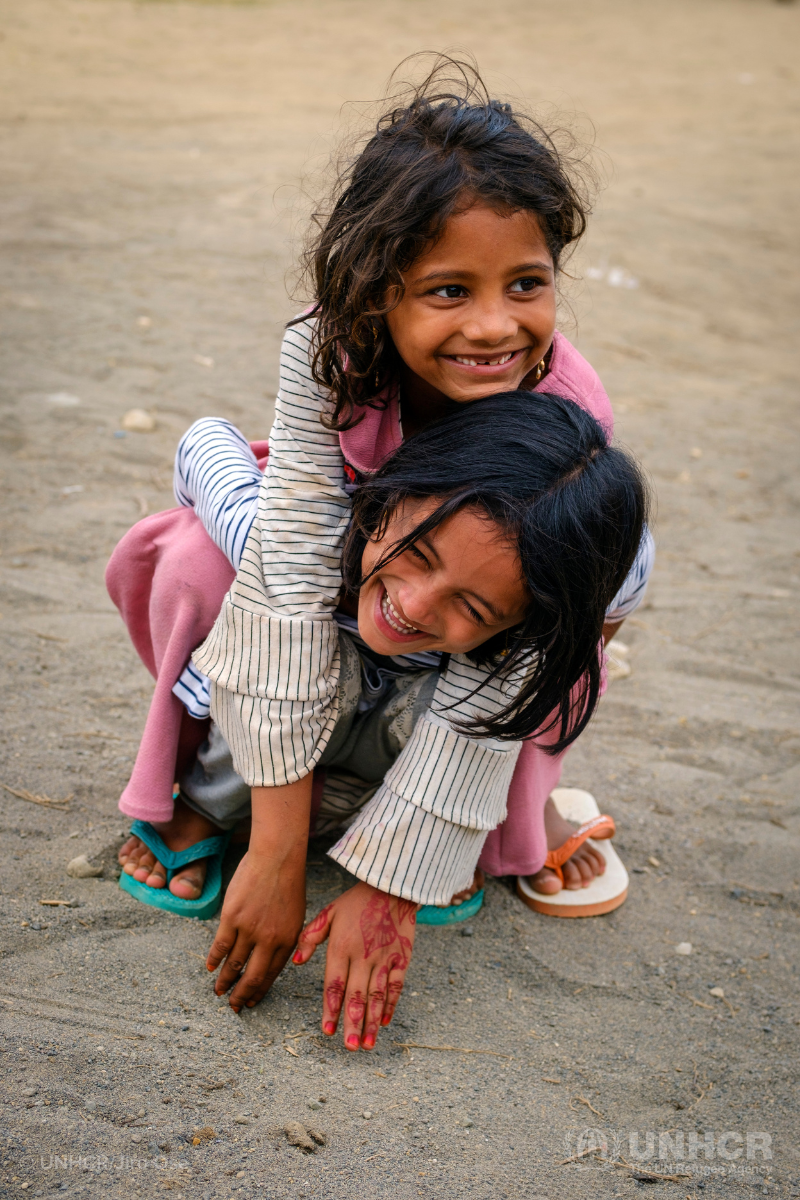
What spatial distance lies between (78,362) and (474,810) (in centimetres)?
294

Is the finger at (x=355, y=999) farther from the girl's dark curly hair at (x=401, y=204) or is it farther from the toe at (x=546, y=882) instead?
the girl's dark curly hair at (x=401, y=204)

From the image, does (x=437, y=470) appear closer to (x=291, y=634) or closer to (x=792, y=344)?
(x=291, y=634)

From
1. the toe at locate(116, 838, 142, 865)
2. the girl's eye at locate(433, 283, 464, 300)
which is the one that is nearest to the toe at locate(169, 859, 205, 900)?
the toe at locate(116, 838, 142, 865)

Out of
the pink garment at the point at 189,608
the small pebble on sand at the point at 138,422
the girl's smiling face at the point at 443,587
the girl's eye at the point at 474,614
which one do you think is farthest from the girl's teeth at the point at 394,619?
the small pebble on sand at the point at 138,422

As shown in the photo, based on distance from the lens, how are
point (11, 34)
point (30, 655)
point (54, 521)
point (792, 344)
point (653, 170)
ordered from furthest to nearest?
point (11, 34) < point (653, 170) < point (792, 344) < point (54, 521) < point (30, 655)

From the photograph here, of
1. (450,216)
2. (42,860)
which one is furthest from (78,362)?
(450,216)

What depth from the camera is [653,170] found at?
785cm

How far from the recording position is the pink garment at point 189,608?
1693mm

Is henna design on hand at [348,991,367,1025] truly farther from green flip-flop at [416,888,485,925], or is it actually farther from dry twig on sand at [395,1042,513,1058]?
green flip-flop at [416,888,485,925]

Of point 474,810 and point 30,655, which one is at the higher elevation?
point 474,810

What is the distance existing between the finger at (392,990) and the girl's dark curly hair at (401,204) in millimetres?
863

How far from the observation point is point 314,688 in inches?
64.4

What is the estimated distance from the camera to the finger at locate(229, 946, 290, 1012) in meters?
1.59

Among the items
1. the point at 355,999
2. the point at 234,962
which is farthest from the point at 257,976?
the point at 355,999
